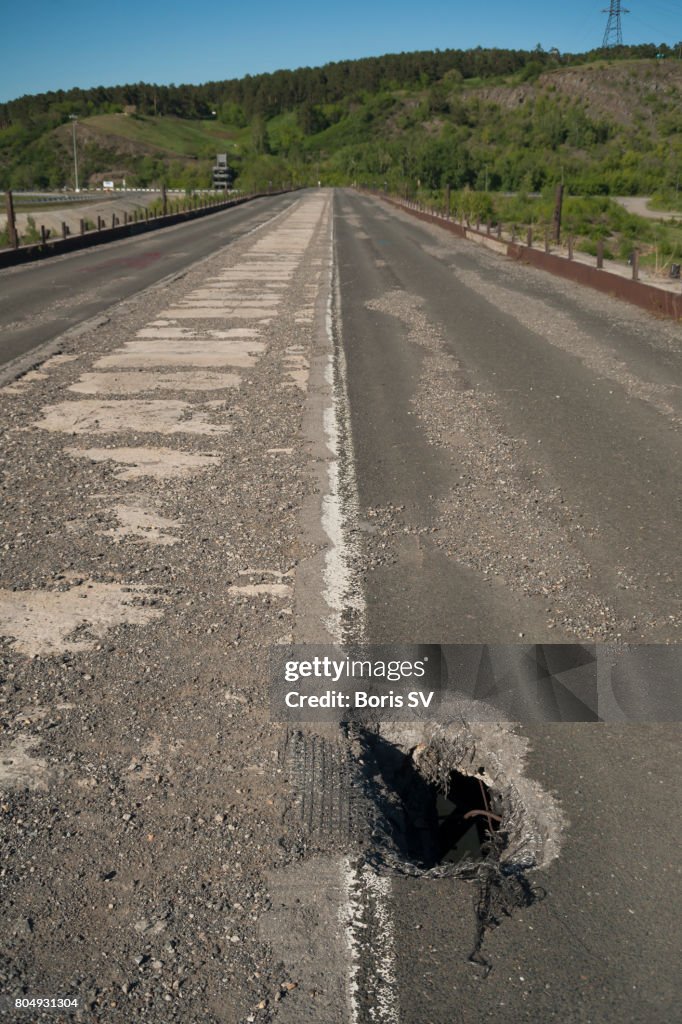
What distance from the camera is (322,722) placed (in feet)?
13.6

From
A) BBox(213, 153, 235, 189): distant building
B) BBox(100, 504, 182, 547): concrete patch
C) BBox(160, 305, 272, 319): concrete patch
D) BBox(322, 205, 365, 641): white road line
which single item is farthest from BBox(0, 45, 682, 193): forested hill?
BBox(100, 504, 182, 547): concrete patch

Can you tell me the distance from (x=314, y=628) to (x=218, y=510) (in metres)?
1.98

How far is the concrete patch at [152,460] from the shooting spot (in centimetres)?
754

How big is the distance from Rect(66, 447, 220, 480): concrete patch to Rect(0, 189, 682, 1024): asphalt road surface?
33 mm

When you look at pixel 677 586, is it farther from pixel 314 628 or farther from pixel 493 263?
pixel 493 263

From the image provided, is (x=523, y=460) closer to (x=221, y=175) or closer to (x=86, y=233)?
(x=86, y=233)

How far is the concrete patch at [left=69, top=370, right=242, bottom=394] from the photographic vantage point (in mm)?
10625

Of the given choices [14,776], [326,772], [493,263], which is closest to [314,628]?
[326,772]

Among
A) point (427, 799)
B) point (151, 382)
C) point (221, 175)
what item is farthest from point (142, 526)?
point (221, 175)

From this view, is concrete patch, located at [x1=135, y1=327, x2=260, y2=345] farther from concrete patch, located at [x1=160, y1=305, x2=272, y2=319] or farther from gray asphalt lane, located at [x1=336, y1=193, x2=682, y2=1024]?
gray asphalt lane, located at [x1=336, y1=193, x2=682, y2=1024]

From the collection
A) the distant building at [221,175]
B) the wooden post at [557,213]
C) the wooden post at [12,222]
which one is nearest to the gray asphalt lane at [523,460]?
the wooden post at [557,213]

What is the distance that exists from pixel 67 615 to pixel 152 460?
9.85 feet

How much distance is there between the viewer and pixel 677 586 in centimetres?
550

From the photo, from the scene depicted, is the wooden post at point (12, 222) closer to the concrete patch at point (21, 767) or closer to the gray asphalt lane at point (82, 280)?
the gray asphalt lane at point (82, 280)
